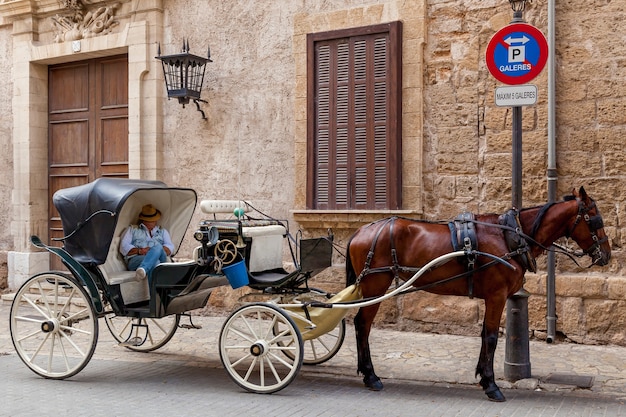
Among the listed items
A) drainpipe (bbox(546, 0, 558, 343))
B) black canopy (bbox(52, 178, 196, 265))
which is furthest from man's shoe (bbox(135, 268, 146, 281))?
drainpipe (bbox(546, 0, 558, 343))

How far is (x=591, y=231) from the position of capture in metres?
5.91

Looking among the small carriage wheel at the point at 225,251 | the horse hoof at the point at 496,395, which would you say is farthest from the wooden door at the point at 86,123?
the horse hoof at the point at 496,395

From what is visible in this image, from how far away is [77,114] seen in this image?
Answer: 38.8 feet

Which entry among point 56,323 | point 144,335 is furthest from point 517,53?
point 144,335

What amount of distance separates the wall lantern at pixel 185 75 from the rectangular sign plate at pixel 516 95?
4.80m

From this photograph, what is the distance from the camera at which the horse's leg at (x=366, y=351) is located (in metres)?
6.30

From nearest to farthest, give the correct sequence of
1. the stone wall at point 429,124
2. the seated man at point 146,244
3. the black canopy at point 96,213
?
the black canopy at point 96,213 < the seated man at point 146,244 < the stone wall at point 429,124

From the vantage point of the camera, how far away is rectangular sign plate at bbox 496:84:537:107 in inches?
250

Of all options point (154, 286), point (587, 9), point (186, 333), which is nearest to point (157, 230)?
point (154, 286)

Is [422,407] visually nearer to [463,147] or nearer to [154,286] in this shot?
[154,286]

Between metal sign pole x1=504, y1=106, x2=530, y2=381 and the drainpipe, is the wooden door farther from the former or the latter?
metal sign pole x1=504, y1=106, x2=530, y2=381

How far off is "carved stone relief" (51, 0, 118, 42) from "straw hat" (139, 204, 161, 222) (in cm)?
480

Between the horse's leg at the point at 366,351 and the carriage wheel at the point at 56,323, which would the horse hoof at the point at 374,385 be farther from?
the carriage wheel at the point at 56,323

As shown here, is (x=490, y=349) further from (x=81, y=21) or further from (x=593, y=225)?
(x=81, y=21)
